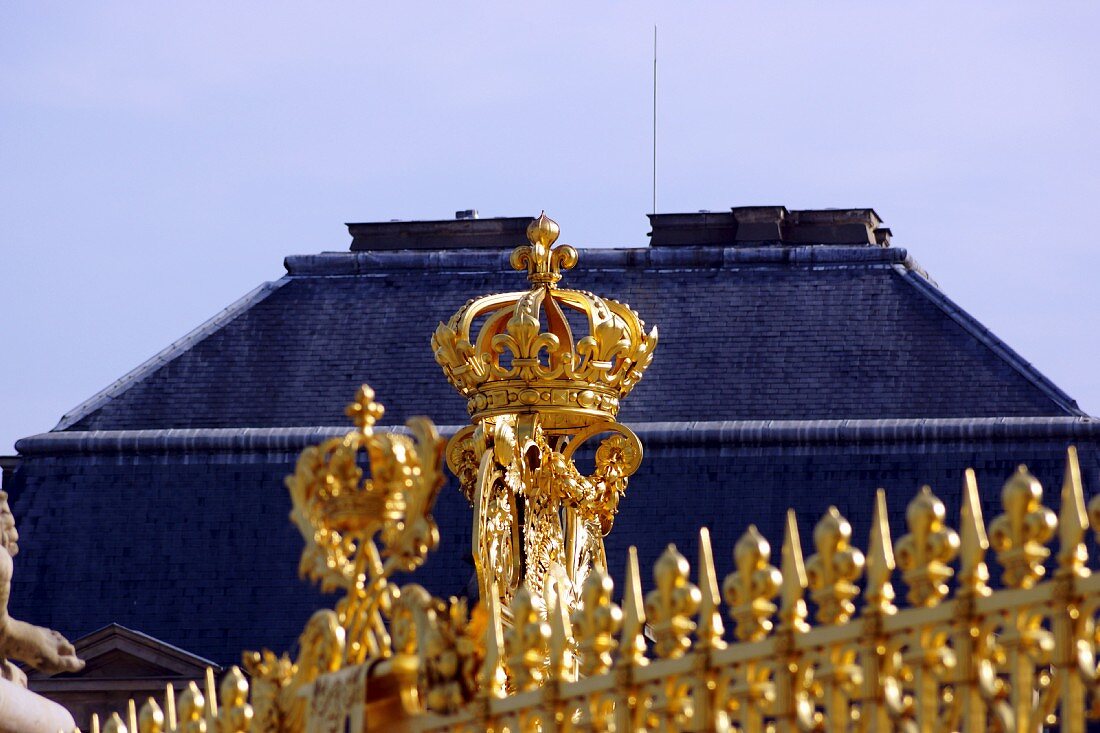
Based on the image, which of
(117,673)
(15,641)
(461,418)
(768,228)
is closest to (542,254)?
(15,641)

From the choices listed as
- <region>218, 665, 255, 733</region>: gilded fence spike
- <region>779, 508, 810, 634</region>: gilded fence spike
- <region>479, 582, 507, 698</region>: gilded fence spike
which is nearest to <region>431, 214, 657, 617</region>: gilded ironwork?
<region>218, 665, 255, 733</region>: gilded fence spike

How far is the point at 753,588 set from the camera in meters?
6.49

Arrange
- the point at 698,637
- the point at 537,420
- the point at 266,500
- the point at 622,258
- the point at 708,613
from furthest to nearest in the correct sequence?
the point at 622,258
the point at 266,500
the point at 537,420
the point at 698,637
the point at 708,613

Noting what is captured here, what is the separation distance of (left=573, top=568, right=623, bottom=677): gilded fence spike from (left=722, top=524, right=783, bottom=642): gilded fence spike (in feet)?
1.47

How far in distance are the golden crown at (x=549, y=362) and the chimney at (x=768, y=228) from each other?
96.1 ft

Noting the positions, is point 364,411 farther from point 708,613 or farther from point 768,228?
point 768,228

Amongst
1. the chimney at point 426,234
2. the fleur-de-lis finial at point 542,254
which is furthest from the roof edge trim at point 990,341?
the fleur-de-lis finial at point 542,254

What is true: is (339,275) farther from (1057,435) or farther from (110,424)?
(1057,435)

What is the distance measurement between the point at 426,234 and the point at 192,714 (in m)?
33.0

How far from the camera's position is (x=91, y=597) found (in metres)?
33.0

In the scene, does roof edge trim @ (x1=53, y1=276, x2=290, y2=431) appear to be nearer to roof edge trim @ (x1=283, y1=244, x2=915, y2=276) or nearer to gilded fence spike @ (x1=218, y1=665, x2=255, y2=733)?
roof edge trim @ (x1=283, y1=244, x2=915, y2=276)

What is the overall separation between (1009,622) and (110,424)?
99.9 feet

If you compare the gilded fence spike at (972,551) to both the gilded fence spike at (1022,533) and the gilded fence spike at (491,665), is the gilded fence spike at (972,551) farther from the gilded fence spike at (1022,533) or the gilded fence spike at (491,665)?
the gilded fence spike at (491,665)

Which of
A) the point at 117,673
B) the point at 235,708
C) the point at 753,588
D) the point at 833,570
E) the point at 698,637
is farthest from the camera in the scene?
the point at 117,673
